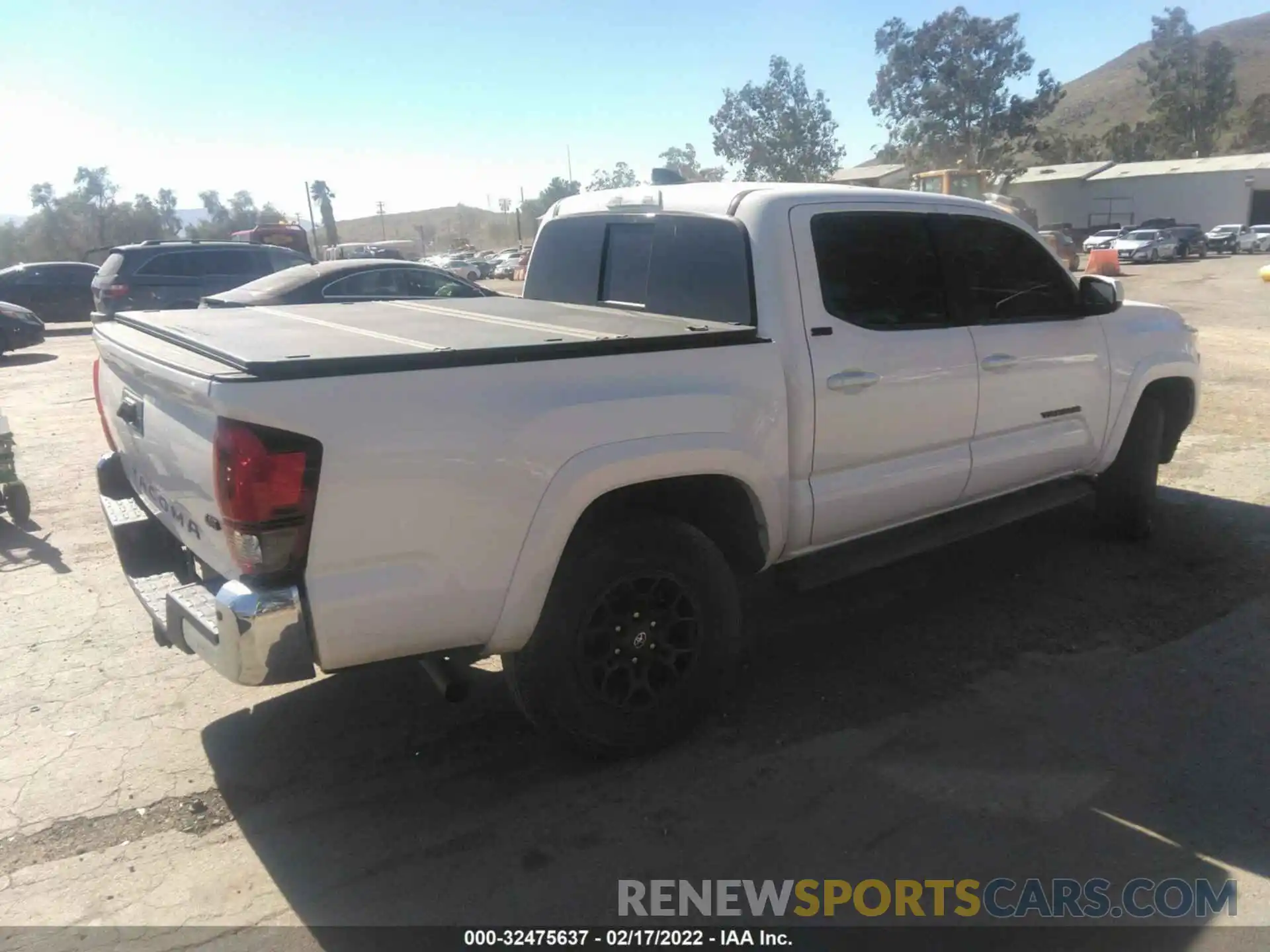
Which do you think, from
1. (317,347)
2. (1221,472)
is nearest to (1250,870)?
(317,347)

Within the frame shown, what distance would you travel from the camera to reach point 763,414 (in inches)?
137

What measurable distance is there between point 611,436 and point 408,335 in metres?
0.89

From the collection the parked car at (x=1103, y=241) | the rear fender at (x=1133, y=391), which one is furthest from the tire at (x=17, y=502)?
the parked car at (x=1103, y=241)

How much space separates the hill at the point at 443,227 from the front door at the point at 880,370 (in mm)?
97446

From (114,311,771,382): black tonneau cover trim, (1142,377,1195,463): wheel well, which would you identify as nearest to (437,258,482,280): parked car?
(1142,377,1195,463): wheel well

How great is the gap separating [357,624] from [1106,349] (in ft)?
13.4

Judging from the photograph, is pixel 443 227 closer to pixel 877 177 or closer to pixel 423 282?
pixel 877 177

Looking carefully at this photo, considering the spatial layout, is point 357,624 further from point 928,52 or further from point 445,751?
point 928,52

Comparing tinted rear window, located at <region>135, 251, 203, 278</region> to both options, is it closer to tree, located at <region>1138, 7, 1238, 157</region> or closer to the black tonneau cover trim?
the black tonneau cover trim

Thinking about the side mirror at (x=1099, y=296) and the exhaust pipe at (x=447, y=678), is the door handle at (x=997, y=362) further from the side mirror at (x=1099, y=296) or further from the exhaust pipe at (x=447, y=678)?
the exhaust pipe at (x=447, y=678)

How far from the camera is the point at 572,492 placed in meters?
3.01

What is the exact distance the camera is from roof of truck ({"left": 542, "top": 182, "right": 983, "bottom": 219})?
3.84 meters

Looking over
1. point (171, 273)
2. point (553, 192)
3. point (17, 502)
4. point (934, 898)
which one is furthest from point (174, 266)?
point (553, 192)

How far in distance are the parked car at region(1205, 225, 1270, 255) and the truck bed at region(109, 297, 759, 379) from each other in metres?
47.8
